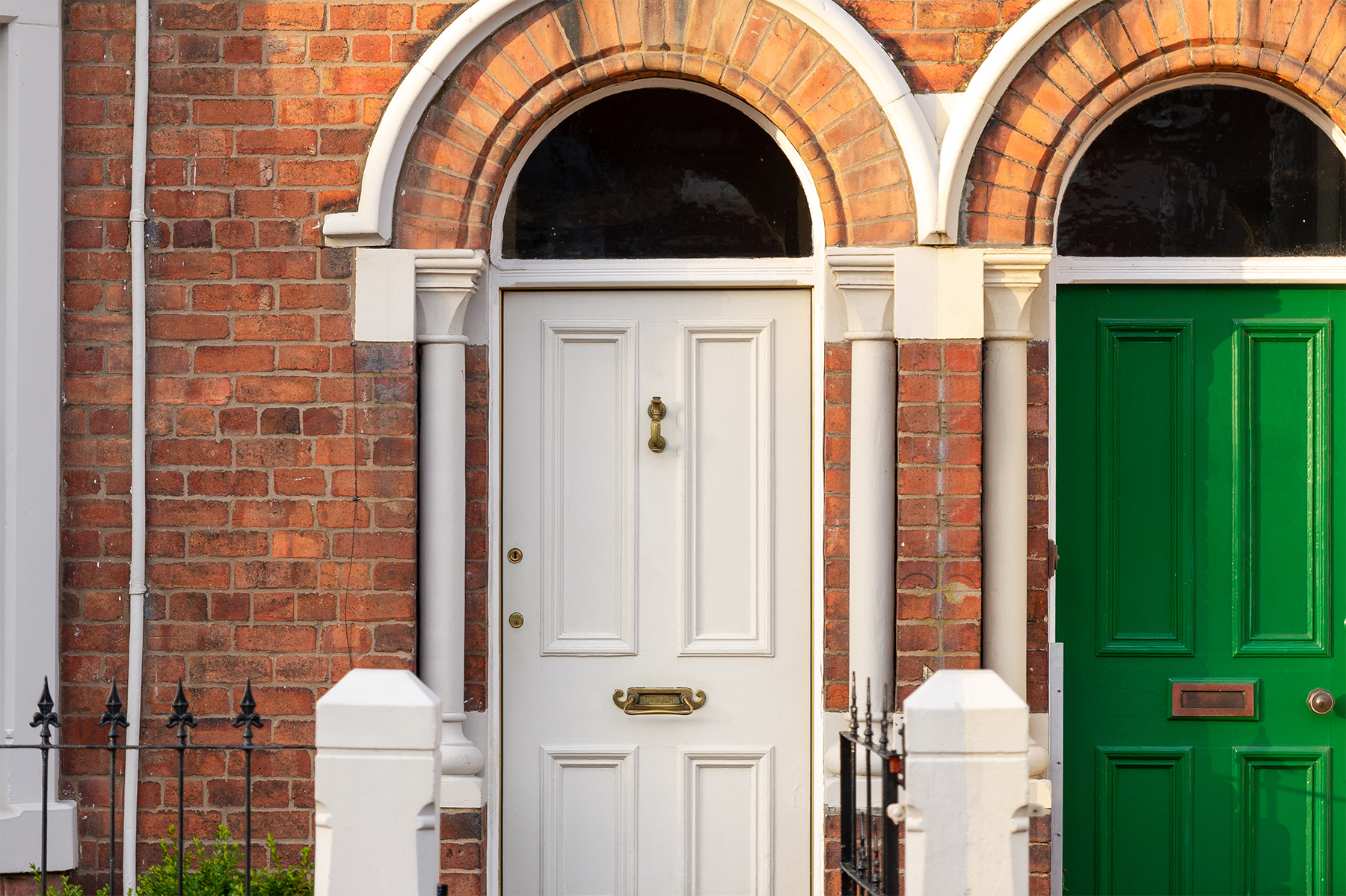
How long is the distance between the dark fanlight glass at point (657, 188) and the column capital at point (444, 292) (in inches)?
10.3

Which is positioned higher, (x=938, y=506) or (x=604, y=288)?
(x=604, y=288)

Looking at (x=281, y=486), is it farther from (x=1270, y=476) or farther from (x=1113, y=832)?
(x=1270, y=476)

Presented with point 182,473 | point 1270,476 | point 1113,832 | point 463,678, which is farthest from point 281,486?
point 1270,476

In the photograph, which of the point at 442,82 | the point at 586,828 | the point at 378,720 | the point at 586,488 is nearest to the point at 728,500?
the point at 586,488

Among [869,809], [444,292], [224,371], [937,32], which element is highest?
[937,32]

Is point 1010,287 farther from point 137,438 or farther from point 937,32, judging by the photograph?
point 137,438

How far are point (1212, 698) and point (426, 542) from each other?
8.95 feet

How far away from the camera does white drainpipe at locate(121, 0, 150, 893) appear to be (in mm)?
4078

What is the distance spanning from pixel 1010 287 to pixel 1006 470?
0.61 m

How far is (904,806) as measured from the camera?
10.4 ft

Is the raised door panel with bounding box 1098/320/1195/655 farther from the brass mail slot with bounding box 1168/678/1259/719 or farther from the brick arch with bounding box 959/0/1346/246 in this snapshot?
the brick arch with bounding box 959/0/1346/246

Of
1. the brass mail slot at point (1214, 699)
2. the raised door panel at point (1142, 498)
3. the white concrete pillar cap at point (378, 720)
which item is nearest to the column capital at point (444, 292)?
the white concrete pillar cap at point (378, 720)

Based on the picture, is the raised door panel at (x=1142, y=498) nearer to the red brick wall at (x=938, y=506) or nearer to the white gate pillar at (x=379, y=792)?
the red brick wall at (x=938, y=506)

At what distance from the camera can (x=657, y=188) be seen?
14.2 feet
